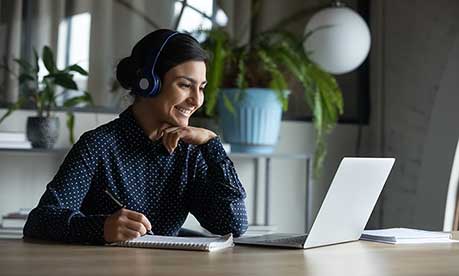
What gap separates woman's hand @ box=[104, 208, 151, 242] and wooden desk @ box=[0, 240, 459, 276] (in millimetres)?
39

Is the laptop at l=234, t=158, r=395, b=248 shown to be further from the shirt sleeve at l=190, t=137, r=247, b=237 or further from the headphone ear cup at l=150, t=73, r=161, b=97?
the headphone ear cup at l=150, t=73, r=161, b=97

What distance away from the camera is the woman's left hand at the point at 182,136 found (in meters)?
2.02

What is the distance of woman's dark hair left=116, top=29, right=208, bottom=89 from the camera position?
2051 mm

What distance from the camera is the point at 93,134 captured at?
2002mm

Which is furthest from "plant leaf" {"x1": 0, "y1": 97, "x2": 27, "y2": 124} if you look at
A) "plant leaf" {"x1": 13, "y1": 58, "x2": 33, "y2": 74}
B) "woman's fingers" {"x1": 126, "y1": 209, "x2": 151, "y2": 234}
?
"woman's fingers" {"x1": 126, "y1": 209, "x2": 151, "y2": 234}

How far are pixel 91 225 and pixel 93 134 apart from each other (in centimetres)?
35

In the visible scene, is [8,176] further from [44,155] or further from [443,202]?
[443,202]

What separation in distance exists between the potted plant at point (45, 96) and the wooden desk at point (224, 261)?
58.0 inches

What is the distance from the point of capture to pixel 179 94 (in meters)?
2.05

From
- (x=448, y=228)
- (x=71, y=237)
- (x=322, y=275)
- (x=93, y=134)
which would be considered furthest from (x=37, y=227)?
(x=448, y=228)

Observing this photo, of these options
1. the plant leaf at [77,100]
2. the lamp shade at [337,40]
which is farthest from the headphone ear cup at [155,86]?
the lamp shade at [337,40]

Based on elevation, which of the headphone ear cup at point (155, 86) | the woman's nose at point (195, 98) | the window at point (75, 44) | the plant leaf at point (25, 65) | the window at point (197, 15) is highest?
the window at point (197, 15)

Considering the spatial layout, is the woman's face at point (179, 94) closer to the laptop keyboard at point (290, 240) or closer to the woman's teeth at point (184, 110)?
the woman's teeth at point (184, 110)

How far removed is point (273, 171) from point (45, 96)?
3.87 feet
